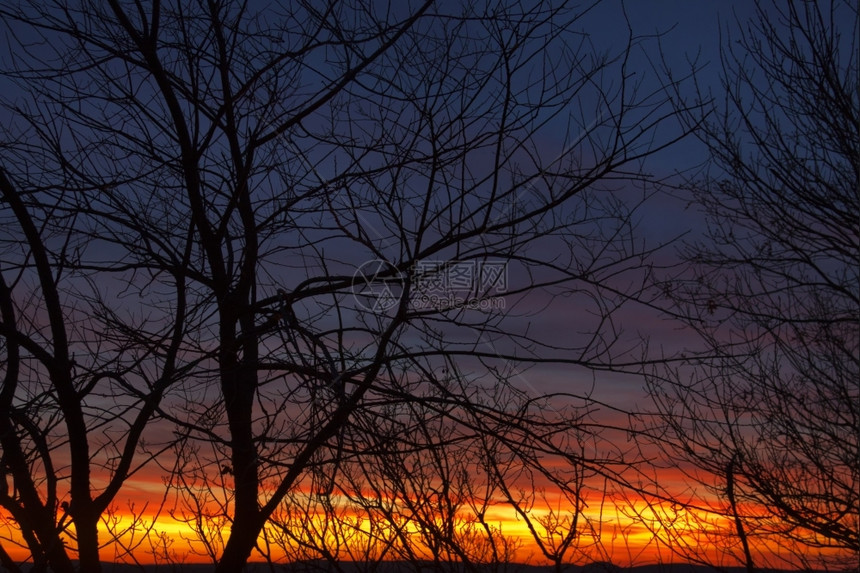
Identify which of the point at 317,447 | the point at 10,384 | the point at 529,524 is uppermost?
the point at 10,384

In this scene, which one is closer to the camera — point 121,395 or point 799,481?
point 121,395

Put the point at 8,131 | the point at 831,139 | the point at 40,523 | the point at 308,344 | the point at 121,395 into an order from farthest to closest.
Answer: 1. the point at 831,139
2. the point at 8,131
3. the point at 40,523
4. the point at 121,395
5. the point at 308,344

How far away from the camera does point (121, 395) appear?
3.30 metres

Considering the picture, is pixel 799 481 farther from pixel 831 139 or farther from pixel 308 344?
pixel 308 344

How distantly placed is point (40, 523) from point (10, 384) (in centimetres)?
70

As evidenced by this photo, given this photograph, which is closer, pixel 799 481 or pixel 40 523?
pixel 40 523

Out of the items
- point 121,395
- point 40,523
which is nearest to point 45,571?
point 40,523

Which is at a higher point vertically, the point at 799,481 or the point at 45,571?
the point at 799,481

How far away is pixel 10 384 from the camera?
3.79 meters

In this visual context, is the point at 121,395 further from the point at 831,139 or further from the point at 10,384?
the point at 831,139

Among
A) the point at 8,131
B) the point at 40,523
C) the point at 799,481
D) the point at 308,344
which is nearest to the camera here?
the point at 308,344

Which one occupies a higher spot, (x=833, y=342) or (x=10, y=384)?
(x=833, y=342)

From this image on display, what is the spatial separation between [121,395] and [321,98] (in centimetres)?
162

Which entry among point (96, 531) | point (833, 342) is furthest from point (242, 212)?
point (833, 342)
